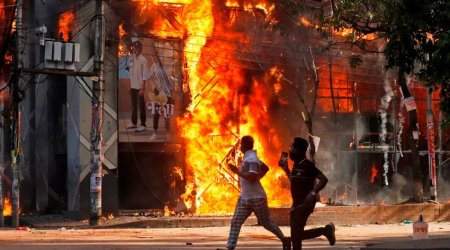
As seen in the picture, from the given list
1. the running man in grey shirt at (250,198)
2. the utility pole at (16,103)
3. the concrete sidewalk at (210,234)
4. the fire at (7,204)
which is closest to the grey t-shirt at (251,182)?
the running man in grey shirt at (250,198)

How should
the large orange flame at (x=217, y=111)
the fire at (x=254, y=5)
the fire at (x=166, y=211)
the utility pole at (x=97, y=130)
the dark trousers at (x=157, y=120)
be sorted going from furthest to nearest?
the fire at (x=254, y=5) → the large orange flame at (x=217, y=111) → the fire at (x=166, y=211) → the dark trousers at (x=157, y=120) → the utility pole at (x=97, y=130)

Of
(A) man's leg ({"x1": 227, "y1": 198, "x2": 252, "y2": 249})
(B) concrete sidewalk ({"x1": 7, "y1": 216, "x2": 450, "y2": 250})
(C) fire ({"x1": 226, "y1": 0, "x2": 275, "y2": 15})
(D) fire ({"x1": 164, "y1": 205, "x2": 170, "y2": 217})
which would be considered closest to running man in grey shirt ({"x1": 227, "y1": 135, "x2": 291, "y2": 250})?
(A) man's leg ({"x1": 227, "y1": 198, "x2": 252, "y2": 249})

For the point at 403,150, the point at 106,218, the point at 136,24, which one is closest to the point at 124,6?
Answer: the point at 136,24

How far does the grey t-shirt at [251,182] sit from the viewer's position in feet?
37.9

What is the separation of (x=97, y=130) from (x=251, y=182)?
12635 millimetres

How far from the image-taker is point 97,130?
77.4 feet

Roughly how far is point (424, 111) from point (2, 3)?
1734 cm

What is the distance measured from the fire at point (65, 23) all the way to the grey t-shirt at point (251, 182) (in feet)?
54.3

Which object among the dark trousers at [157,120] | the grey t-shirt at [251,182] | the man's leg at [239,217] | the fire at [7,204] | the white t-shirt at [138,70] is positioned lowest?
the fire at [7,204]

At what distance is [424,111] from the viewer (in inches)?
1248

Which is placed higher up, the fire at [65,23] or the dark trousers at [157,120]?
the fire at [65,23]

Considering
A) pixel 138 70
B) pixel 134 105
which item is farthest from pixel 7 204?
pixel 138 70

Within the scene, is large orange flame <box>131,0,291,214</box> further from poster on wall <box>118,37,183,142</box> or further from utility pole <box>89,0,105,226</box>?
utility pole <box>89,0,105,226</box>

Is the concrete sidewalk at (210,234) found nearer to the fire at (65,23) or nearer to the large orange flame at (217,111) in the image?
the large orange flame at (217,111)
